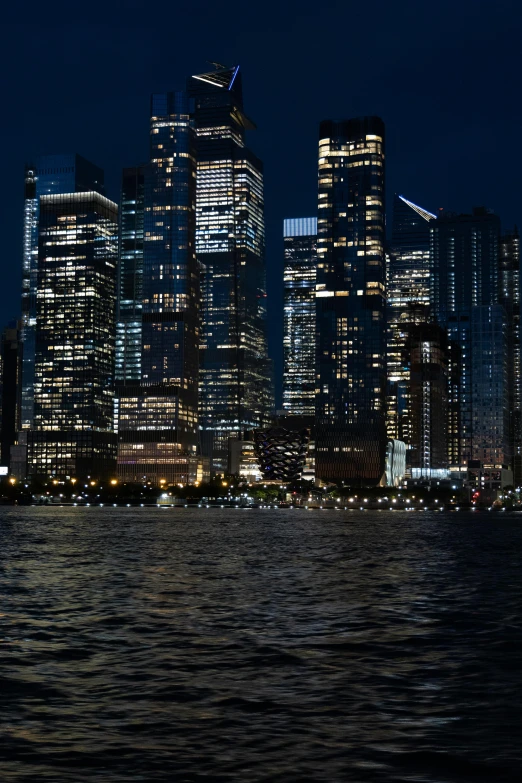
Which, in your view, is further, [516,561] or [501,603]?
[516,561]

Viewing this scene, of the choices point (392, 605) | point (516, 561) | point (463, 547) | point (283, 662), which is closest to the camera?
point (283, 662)

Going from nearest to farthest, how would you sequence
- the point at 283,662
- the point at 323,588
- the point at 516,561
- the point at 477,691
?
the point at 477,691 < the point at 283,662 < the point at 323,588 < the point at 516,561

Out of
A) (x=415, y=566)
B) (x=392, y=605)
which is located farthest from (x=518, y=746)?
(x=415, y=566)

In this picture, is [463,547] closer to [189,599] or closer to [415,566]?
[415,566]

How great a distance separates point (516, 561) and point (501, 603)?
4120 cm

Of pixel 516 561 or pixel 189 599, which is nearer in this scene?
pixel 189 599

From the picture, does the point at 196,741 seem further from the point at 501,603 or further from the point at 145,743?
the point at 501,603

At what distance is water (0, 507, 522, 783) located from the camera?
2428cm

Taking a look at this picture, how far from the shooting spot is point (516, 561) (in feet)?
330

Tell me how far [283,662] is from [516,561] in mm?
66445

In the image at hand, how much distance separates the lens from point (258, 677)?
3516cm

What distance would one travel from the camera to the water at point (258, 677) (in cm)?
2428

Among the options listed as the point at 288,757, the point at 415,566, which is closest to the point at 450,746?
the point at 288,757

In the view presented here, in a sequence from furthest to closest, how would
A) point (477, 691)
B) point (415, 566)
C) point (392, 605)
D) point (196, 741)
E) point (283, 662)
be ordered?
point (415, 566) → point (392, 605) → point (283, 662) → point (477, 691) → point (196, 741)
